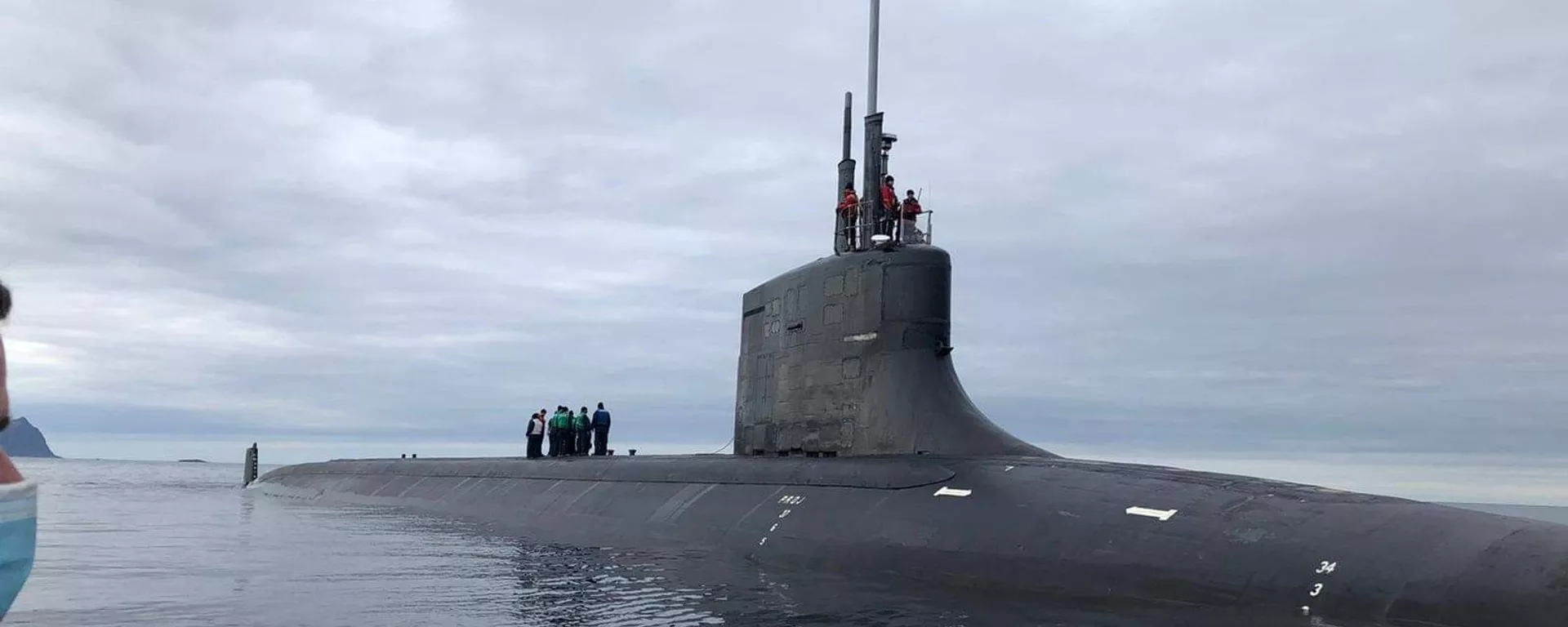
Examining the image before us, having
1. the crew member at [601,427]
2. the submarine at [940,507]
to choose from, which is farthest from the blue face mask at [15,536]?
the crew member at [601,427]

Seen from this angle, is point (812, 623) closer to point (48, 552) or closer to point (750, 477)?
point (750, 477)

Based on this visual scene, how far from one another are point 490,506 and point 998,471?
12.4 m

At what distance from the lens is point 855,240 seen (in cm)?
1797

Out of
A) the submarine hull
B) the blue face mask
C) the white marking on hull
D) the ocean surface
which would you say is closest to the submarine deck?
the submarine hull

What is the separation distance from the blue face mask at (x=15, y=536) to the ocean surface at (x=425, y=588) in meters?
5.60

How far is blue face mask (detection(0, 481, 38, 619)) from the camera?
13.3 feet

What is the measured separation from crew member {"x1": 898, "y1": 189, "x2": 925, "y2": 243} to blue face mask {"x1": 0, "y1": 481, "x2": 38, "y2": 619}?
45.0 feet

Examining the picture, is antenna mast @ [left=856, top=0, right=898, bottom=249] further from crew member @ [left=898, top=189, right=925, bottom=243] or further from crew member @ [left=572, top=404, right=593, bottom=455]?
crew member @ [left=572, top=404, right=593, bottom=455]

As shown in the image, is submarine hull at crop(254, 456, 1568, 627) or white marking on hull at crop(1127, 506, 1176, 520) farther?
white marking on hull at crop(1127, 506, 1176, 520)

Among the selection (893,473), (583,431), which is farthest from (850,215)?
(583,431)

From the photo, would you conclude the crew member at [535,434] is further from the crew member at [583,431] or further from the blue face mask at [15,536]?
the blue face mask at [15,536]

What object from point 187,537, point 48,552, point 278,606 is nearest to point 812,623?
point 278,606

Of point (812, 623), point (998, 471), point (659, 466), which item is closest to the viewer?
point (812, 623)

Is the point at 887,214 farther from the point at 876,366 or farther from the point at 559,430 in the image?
the point at 559,430
